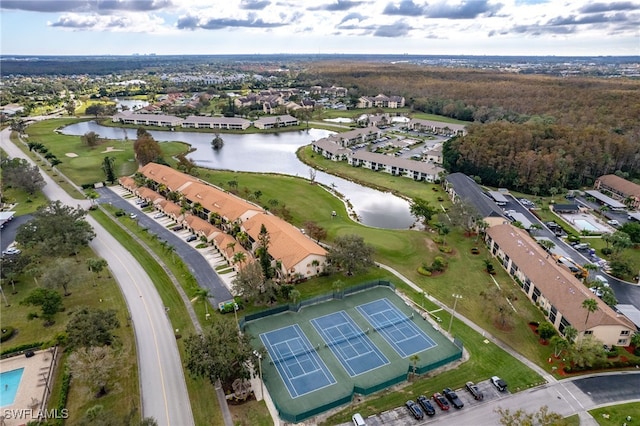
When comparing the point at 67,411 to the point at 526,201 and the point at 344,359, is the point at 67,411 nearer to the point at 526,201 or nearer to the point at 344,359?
the point at 344,359

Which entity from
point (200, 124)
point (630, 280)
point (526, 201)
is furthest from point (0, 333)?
point (200, 124)

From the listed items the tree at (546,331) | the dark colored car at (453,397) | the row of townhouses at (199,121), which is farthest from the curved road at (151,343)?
the row of townhouses at (199,121)

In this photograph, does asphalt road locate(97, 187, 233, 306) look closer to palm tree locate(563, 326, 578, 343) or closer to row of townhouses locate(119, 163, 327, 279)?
row of townhouses locate(119, 163, 327, 279)

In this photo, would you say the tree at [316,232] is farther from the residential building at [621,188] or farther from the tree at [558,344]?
the residential building at [621,188]

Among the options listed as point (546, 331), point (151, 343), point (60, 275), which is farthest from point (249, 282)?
point (546, 331)

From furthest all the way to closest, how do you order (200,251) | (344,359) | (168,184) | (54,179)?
(54,179) → (168,184) → (200,251) → (344,359)

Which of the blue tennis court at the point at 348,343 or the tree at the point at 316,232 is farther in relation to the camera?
the tree at the point at 316,232

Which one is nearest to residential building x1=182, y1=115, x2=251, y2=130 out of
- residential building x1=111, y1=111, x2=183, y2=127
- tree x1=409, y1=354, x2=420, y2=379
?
residential building x1=111, y1=111, x2=183, y2=127
